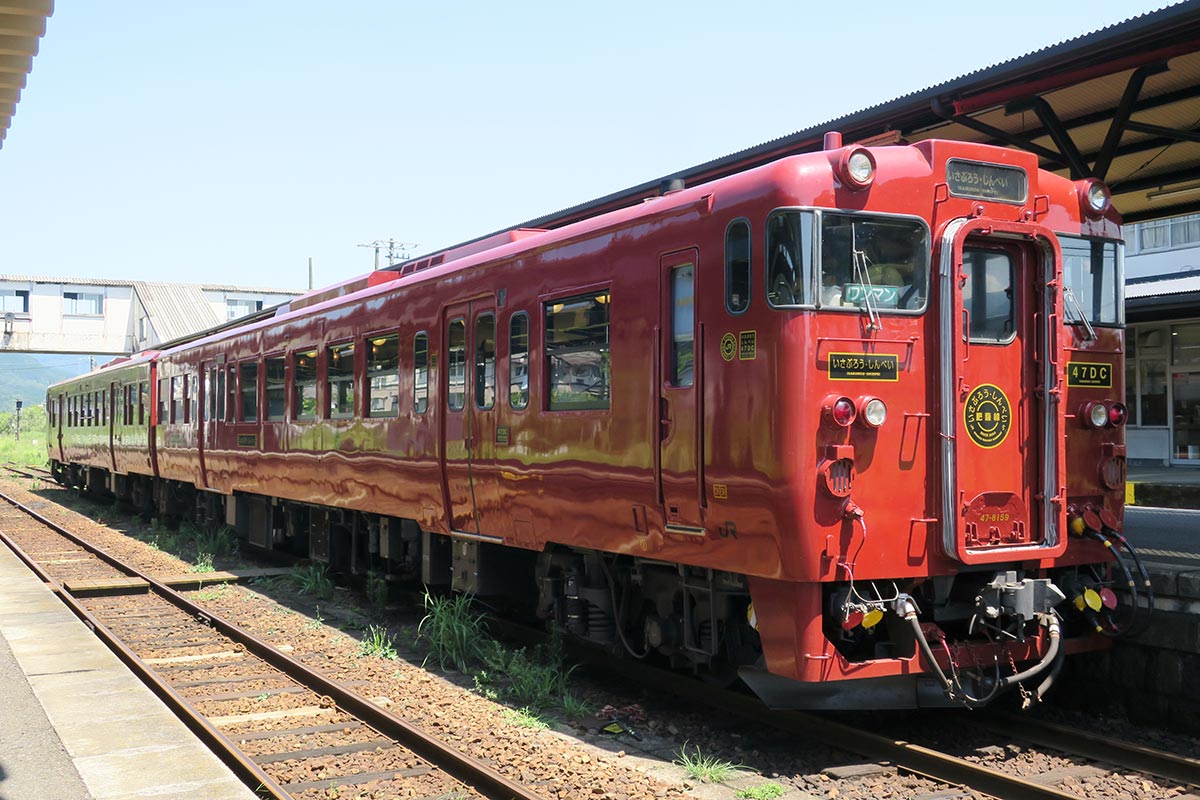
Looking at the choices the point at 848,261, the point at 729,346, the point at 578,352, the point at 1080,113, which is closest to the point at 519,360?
the point at 578,352

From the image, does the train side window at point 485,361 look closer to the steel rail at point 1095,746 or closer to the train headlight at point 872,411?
the train headlight at point 872,411

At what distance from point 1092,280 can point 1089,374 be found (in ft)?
1.98

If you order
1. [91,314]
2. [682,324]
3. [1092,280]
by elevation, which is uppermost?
[91,314]

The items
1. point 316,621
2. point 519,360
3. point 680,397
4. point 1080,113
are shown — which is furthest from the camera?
point 316,621

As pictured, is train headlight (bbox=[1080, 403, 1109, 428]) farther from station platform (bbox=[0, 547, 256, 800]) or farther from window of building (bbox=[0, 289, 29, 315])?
window of building (bbox=[0, 289, 29, 315])

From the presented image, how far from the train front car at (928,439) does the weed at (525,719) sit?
4.68 feet

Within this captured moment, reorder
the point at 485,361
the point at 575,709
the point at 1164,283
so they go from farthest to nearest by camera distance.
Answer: the point at 1164,283
the point at 485,361
the point at 575,709

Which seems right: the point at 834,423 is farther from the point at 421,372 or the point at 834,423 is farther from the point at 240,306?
the point at 240,306

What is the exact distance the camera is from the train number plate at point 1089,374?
6945 mm

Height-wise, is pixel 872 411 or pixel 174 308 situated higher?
pixel 174 308

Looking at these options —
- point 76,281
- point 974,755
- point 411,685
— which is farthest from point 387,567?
point 76,281

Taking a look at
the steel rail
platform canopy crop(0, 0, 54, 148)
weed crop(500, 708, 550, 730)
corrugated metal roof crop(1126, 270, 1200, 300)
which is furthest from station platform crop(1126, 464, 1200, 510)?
platform canopy crop(0, 0, 54, 148)

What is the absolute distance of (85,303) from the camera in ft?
176

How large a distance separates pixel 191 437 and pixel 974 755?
1450 centimetres
